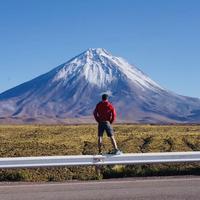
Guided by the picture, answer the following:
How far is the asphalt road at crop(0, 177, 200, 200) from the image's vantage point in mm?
11055

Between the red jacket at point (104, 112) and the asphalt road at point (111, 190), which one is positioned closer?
the asphalt road at point (111, 190)

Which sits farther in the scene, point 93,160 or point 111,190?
point 93,160

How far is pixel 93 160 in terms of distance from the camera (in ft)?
46.8

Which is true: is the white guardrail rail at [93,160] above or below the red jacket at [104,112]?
below

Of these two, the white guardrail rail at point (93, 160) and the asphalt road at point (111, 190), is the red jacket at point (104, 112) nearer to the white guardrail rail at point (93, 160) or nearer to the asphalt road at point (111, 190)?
the white guardrail rail at point (93, 160)

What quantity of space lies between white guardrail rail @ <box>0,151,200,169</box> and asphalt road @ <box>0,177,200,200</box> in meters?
0.66

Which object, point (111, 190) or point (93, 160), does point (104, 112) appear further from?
point (111, 190)

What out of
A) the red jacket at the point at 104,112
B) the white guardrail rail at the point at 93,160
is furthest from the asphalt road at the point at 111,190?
the red jacket at the point at 104,112

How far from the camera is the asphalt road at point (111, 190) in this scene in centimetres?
1105

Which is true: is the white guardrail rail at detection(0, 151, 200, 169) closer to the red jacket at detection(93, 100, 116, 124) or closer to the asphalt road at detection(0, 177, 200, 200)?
the asphalt road at detection(0, 177, 200, 200)

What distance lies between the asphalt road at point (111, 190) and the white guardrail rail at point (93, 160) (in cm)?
66

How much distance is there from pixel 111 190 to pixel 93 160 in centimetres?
244

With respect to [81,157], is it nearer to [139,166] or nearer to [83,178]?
[83,178]

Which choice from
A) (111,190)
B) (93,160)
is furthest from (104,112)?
(111,190)
